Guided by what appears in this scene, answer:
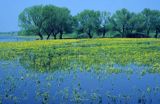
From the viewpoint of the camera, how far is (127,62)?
28.0m

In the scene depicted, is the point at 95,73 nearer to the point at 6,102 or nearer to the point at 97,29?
the point at 6,102

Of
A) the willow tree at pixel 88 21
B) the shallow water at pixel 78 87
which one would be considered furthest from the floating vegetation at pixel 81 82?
the willow tree at pixel 88 21

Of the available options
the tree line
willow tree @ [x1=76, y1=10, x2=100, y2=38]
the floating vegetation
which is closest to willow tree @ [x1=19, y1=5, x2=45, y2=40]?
the tree line

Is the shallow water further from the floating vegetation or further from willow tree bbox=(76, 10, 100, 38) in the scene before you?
willow tree bbox=(76, 10, 100, 38)

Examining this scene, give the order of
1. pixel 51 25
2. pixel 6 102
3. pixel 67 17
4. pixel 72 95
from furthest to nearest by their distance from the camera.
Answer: pixel 67 17
pixel 51 25
pixel 72 95
pixel 6 102

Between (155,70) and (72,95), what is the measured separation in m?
8.88

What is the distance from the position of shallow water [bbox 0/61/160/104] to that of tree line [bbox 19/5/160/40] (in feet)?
223

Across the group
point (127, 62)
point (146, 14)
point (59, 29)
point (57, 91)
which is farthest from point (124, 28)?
point (57, 91)

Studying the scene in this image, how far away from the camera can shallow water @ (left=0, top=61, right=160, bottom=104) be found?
15125mm

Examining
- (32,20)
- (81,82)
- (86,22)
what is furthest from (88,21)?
(81,82)

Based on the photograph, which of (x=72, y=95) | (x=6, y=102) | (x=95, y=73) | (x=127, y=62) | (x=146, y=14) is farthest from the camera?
(x=146, y=14)

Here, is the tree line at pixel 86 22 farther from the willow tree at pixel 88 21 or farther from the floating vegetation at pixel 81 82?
the floating vegetation at pixel 81 82

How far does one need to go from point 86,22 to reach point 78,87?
87619mm

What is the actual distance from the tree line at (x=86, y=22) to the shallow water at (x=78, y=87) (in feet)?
223
